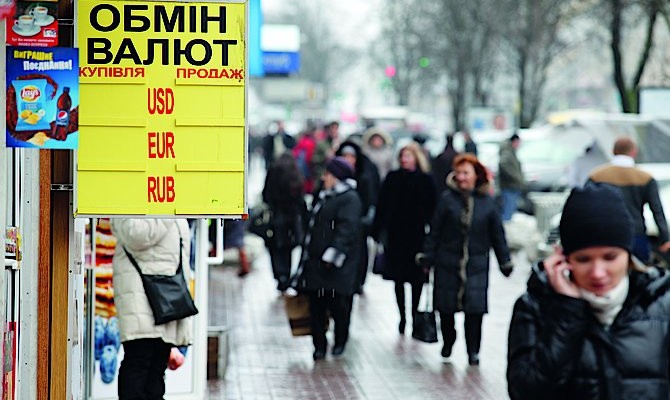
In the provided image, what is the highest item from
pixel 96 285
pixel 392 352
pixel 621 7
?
pixel 621 7

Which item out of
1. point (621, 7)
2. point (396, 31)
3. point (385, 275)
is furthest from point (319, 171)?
point (396, 31)

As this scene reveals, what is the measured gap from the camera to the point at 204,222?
31.6ft

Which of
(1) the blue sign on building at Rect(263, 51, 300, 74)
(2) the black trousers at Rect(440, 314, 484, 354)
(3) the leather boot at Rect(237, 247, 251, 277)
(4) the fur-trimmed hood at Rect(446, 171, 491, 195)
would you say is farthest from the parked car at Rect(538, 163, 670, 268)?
(1) the blue sign on building at Rect(263, 51, 300, 74)

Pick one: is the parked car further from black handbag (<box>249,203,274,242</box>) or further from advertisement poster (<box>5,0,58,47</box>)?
advertisement poster (<box>5,0,58,47</box>)

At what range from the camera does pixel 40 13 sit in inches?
245

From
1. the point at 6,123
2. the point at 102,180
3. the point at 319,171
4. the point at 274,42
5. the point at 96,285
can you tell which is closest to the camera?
the point at 6,123

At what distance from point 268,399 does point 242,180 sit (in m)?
3.96

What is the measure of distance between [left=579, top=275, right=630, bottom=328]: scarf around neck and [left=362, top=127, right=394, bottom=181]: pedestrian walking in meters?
16.0

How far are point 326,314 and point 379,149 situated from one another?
29.2ft

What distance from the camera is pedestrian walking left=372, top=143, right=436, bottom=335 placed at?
528 inches

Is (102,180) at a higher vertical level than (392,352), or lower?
higher

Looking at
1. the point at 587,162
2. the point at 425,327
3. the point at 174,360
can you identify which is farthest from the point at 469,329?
the point at 587,162

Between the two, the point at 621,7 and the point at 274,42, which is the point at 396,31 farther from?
the point at 621,7

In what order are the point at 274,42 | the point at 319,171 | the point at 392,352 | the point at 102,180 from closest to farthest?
the point at 102,180, the point at 392,352, the point at 319,171, the point at 274,42
